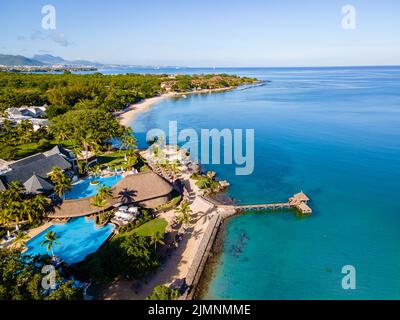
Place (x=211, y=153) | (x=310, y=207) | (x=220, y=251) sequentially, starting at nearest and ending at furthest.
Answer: (x=220, y=251) → (x=310, y=207) → (x=211, y=153)

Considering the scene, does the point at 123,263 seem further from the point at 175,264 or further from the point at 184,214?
the point at 184,214

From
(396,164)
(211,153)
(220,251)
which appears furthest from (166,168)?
(396,164)

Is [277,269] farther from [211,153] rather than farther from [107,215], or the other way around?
[211,153]

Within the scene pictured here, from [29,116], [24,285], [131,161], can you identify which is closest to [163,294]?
[24,285]

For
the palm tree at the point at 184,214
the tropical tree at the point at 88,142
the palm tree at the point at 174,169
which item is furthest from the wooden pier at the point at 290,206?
the tropical tree at the point at 88,142

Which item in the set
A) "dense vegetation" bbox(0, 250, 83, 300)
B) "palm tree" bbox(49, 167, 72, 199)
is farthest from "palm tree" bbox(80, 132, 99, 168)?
"dense vegetation" bbox(0, 250, 83, 300)

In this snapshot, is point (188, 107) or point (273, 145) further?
point (188, 107)
